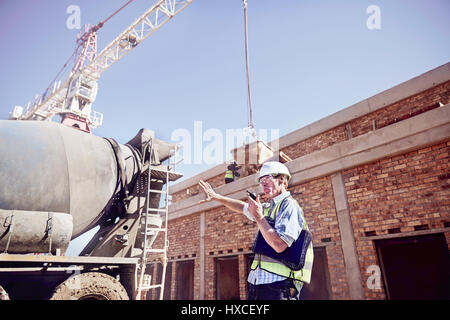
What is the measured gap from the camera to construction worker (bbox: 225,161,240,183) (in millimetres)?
8180

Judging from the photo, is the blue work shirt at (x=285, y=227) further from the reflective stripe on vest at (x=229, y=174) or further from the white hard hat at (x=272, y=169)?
the reflective stripe on vest at (x=229, y=174)

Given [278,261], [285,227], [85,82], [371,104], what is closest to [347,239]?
[371,104]

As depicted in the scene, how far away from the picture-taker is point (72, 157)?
14.2 feet

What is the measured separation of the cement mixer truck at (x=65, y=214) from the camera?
11.6 feet

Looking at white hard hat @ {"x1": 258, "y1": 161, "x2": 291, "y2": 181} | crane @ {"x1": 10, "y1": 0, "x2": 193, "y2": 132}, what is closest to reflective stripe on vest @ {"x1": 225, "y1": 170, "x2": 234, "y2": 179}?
white hard hat @ {"x1": 258, "y1": 161, "x2": 291, "y2": 181}

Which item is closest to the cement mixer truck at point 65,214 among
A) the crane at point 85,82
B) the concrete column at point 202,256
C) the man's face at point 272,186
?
the man's face at point 272,186

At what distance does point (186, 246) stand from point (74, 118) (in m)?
23.8

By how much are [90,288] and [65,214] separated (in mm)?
1132

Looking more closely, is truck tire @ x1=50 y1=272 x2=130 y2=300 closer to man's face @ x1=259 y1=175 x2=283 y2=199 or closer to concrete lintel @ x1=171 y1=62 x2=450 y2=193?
man's face @ x1=259 y1=175 x2=283 y2=199

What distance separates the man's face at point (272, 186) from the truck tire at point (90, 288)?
10.1 ft

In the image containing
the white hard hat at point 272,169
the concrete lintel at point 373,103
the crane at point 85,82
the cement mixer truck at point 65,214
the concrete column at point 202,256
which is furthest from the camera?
the crane at point 85,82

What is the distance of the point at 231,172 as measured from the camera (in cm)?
824

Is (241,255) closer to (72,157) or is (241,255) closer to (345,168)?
(345,168)
